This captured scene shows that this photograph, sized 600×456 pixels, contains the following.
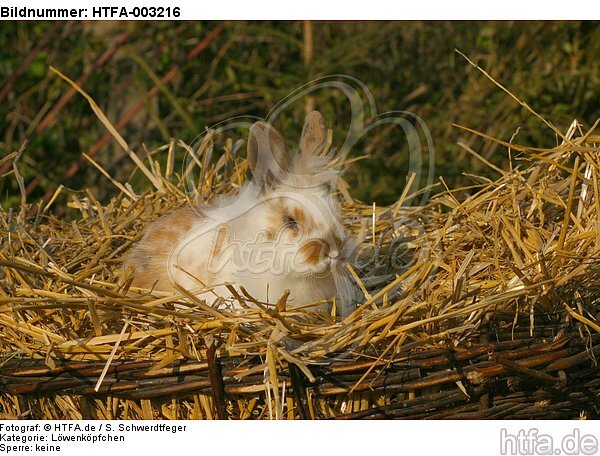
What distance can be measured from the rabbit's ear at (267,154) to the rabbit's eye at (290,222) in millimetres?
265

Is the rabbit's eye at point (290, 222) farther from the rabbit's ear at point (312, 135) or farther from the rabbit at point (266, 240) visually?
the rabbit's ear at point (312, 135)

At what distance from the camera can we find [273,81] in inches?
249

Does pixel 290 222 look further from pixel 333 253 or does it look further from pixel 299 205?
pixel 333 253

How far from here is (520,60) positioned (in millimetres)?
6031

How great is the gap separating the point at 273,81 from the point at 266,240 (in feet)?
11.9

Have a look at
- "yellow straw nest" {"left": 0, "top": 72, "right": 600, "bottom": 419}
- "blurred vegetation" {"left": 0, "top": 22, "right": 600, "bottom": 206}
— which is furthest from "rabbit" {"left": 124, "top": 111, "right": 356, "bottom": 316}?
"blurred vegetation" {"left": 0, "top": 22, "right": 600, "bottom": 206}

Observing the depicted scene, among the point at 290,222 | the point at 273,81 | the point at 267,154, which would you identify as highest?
Answer: the point at 273,81

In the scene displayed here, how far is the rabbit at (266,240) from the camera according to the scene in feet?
9.24

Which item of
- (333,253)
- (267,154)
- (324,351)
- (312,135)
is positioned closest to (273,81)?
(312,135)

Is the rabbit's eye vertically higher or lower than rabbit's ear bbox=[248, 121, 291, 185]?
lower

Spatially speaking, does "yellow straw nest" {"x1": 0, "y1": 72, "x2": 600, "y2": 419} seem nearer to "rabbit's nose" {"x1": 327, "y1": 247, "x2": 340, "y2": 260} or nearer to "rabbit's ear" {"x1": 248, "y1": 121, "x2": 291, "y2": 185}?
"rabbit's nose" {"x1": 327, "y1": 247, "x2": 340, "y2": 260}

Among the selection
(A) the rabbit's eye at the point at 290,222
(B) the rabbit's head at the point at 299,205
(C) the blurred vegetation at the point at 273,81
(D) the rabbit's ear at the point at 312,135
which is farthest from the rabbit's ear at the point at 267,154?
Answer: (C) the blurred vegetation at the point at 273,81

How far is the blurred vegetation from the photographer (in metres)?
5.86
